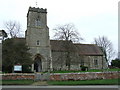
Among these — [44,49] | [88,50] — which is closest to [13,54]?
[44,49]

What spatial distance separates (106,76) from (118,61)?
1364 inches

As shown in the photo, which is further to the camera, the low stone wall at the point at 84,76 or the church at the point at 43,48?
the church at the point at 43,48

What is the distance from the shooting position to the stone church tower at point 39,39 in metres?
50.8

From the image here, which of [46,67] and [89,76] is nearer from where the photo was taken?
[89,76]

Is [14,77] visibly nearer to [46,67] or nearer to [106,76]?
[106,76]

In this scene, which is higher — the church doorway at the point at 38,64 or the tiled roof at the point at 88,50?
the tiled roof at the point at 88,50

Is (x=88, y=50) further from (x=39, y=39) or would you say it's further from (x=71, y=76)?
(x=71, y=76)

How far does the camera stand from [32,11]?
52.6 meters

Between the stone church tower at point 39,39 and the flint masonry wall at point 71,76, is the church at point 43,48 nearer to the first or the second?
the stone church tower at point 39,39

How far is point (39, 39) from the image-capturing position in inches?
2036

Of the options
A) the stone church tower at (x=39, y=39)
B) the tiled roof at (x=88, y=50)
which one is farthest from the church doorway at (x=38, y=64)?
the tiled roof at (x=88, y=50)

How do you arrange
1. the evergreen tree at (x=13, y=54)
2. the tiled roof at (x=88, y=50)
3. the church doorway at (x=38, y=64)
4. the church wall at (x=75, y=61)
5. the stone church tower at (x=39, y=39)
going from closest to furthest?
1. the evergreen tree at (x=13, y=54)
2. the stone church tower at (x=39, y=39)
3. the church wall at (x=75, y=61)
4. the church doorway at (x=38, y=64)
5. the tiled roof at (x=88, y=50)

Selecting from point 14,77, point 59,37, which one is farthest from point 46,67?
point 14,77

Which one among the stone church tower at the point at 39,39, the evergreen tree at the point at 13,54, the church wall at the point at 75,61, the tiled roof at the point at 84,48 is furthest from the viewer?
the tiled roof at the point at 84,48
